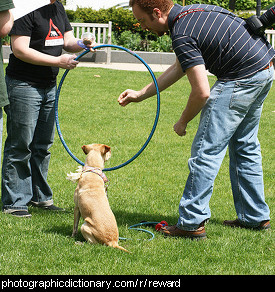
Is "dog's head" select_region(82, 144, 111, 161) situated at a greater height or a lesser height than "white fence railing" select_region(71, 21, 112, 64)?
greater

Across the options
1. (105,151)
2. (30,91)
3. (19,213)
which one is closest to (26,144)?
(30,91)

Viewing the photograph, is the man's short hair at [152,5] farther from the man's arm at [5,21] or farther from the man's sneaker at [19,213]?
the man's sneaker at [19,213]

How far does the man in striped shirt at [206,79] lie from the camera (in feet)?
14.0

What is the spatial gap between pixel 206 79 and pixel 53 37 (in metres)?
1.66

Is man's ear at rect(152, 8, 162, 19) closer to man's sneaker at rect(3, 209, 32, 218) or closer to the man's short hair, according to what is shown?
the man's short hair

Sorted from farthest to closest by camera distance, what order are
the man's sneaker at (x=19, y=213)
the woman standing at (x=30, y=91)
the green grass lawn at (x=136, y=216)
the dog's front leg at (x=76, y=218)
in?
the man's sneaker at (x=19, y=213)
the woman standing at (x=30, y=91)
the dog's front leg at (x=76, y=218)
the green grass lawn at (x=136, y=216)

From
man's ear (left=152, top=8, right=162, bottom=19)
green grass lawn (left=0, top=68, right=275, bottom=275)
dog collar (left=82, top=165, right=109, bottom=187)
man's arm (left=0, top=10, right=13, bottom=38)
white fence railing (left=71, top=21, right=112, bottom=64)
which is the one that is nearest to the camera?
man's arm (left=0, top=10, right=13, bottom=38)

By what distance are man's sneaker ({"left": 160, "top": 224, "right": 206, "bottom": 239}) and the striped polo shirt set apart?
1337 millimetres

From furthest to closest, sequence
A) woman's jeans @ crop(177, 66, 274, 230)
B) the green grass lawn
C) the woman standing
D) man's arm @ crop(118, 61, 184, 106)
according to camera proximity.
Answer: man's arm @ crop(118, 61, 184, 106) → the woman standing → woman's jeans @ crop(177, 66, 274, 230) → the green grass lawn

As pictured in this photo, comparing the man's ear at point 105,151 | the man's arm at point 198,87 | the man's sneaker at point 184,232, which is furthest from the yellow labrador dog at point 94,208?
the man's arm at point 198,87

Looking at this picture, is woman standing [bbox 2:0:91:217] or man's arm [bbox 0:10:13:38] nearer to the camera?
man's arm [bbox 0:10:13:38]

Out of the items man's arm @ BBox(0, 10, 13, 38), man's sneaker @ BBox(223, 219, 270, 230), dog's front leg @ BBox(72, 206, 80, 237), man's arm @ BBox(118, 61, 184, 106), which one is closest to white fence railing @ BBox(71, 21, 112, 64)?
man's arm @ BBox(118, 61, 184, 106)

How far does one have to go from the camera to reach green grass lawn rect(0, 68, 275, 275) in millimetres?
4102
